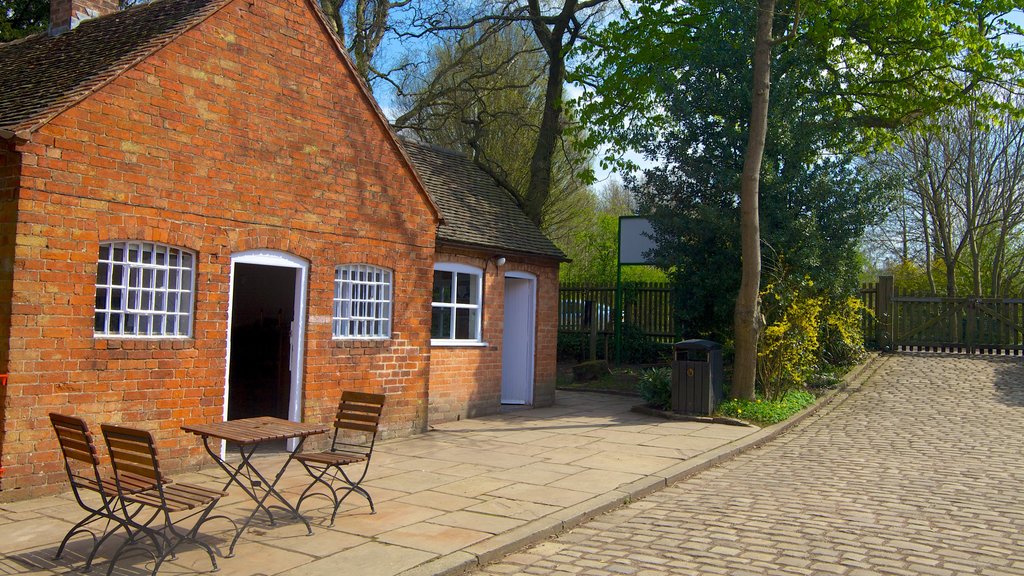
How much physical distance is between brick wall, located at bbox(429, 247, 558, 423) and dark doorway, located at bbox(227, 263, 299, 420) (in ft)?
8.82

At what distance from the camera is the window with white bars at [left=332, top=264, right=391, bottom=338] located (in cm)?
1130

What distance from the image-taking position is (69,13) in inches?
481

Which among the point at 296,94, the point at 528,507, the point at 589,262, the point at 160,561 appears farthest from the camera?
the point at 589,262

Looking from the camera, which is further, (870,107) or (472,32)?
(472,32)

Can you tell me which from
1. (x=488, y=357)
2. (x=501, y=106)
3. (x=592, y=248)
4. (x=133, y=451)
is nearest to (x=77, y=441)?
(x=133, y=451)

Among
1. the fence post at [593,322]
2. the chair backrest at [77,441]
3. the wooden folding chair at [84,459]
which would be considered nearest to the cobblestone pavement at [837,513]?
the wooden folding chair at [84,459]

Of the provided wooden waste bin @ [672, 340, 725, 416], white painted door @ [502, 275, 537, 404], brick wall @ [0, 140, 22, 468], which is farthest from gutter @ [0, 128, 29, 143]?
wooden waste bin @ [672, 340, 725, 416]

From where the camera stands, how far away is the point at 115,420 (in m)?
8.41

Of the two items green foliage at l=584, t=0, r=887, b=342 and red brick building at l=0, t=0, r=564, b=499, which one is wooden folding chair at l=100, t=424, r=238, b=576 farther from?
green foliage at l=584, t=0, r=887, b=342

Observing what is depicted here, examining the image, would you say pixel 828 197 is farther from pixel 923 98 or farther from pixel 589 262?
pixel 589 262

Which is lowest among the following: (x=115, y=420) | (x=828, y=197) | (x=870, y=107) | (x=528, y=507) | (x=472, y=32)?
(x=528, y=507)

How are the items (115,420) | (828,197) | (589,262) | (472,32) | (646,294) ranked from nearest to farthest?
(115,420), (828,197), (646,294), (472,32), (589,262)

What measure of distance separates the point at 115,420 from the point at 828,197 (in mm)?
13766

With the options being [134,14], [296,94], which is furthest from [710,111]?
[134,14]
